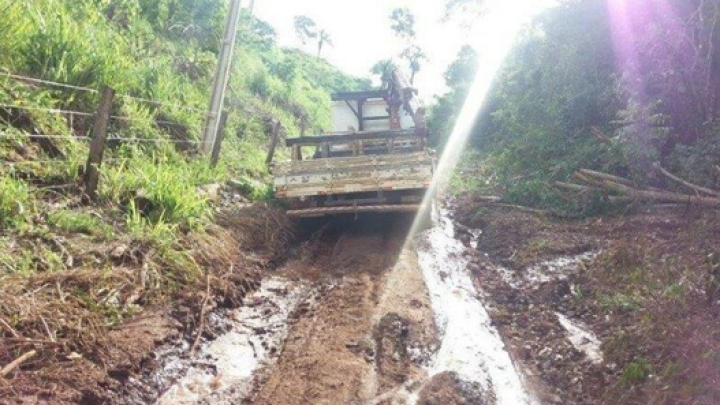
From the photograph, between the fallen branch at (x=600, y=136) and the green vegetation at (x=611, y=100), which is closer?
the green vegetation at (x=611, y=100)

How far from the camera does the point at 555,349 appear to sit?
4113 millimetres

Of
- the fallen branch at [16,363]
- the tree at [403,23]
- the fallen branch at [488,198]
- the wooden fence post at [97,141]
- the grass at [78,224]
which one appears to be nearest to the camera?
the fallen branch at [16,363]

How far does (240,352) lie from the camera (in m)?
3.89

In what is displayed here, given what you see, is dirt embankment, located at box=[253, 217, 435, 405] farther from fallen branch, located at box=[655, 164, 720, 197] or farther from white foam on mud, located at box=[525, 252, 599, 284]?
fallen branch, located at box=[655, 164, 720, 197]

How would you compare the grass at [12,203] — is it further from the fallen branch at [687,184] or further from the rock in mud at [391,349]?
the fallen branch at [687,184]

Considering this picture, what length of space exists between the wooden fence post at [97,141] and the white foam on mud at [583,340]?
467 centimetres

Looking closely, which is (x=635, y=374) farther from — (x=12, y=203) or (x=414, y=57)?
(x=414, y=57)

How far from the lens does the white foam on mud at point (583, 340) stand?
12.9 ft

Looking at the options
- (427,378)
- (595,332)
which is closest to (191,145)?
(427,378)

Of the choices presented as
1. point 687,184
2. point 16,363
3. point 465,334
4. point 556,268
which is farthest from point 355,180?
point 16,363

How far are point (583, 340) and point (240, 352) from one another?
288 centimetres

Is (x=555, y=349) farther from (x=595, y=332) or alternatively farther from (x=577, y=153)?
(x=577, y=153)

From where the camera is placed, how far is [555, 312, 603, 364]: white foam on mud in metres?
3.93

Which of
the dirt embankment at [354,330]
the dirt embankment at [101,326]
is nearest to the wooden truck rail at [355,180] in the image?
the dirt embankment at [354,330]
